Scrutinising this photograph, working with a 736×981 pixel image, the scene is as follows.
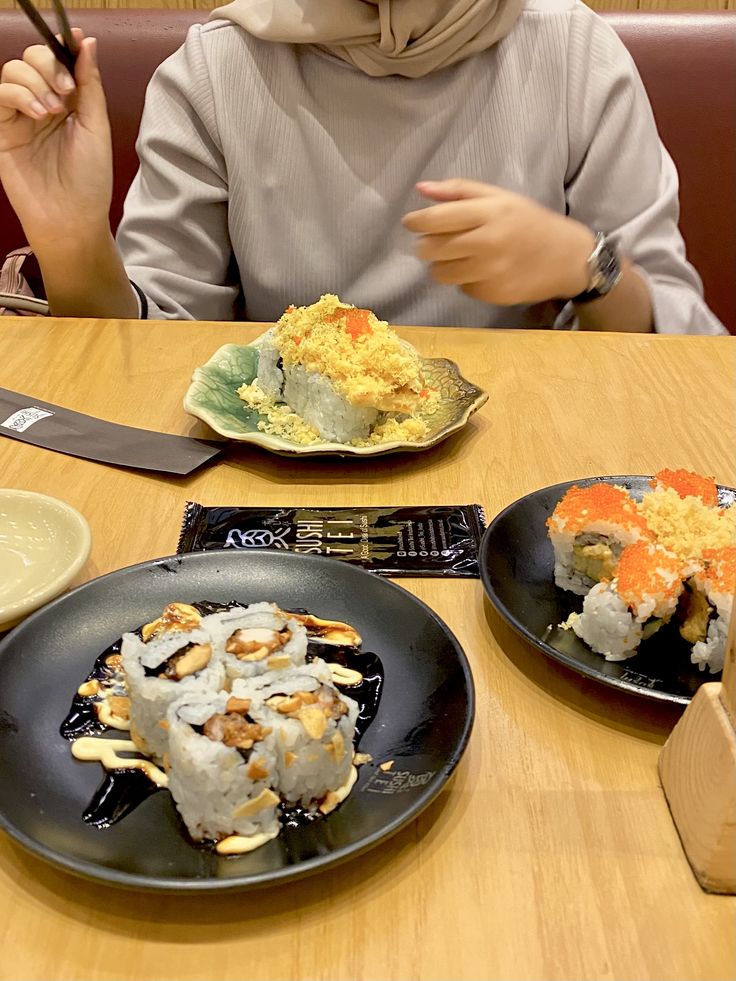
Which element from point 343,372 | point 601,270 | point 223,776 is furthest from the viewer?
point 601,270

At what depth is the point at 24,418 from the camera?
4.13 ft

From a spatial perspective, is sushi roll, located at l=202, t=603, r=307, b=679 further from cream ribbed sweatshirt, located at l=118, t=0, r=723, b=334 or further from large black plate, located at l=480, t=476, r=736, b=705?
cream ribbed sweatshirt, located at l=118, t=0, r=723, b=334

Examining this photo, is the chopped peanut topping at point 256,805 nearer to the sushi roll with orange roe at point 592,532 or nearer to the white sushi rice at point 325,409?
the sushi roll with orange roe at point 592,532

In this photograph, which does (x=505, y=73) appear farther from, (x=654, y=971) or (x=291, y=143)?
(x=654, y=971)

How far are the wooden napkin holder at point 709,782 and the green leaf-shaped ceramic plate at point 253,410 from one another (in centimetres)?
56

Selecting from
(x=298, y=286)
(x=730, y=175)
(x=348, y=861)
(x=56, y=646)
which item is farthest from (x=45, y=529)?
(x=730, y=175)

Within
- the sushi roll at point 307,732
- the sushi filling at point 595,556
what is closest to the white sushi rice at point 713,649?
the sushi filling at point 595,556

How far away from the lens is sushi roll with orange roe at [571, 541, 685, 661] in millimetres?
797

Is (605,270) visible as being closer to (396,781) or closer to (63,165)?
(63,165)

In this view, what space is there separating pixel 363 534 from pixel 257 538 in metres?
0.12

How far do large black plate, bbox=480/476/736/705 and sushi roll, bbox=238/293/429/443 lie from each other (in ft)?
0.85

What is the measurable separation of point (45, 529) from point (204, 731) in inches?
16.0

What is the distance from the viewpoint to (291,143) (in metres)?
1.71

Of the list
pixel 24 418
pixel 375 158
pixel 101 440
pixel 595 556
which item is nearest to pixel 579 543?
pixel 595 556
